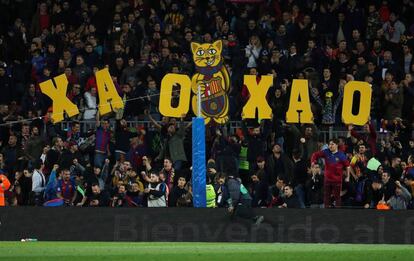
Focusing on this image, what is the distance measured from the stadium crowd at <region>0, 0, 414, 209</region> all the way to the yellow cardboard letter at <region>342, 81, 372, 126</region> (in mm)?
293

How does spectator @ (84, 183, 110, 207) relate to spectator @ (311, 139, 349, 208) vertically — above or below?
below

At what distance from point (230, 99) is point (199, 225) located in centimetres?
515

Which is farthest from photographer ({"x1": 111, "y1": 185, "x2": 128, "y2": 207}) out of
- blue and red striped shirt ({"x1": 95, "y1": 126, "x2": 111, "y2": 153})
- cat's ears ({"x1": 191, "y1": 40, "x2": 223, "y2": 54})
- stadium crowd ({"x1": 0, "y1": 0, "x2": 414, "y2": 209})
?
cat's ears ({"x1": 191, "y1": 40, "x2": 223, "y2": 54})

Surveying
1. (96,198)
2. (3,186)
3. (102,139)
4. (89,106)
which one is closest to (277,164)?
(96,198)

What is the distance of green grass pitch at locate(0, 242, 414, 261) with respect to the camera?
56.0 feet

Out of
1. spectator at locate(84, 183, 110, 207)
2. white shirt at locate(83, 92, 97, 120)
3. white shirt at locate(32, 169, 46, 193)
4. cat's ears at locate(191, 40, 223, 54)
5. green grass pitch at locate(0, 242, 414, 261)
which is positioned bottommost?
green grass pitch at locate(0, 242, 414, 261)

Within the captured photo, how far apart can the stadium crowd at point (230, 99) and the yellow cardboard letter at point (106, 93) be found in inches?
9.5

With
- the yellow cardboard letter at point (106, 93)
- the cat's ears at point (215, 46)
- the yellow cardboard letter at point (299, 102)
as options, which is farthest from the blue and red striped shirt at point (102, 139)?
the yellow cardboard letter at point (299, 102)

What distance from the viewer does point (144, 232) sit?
22.4 m

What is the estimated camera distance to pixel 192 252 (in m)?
18.2

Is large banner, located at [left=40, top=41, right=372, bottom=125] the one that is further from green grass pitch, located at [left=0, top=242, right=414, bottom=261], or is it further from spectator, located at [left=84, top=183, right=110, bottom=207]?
green grass pitch, located at [left=0, top=242, right=414, bottom=261]

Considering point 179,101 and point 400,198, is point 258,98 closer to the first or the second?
point 179,101

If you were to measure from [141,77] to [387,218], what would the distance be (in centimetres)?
807

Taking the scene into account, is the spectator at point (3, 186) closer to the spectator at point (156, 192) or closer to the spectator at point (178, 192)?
the spectator at point (156, 192)
